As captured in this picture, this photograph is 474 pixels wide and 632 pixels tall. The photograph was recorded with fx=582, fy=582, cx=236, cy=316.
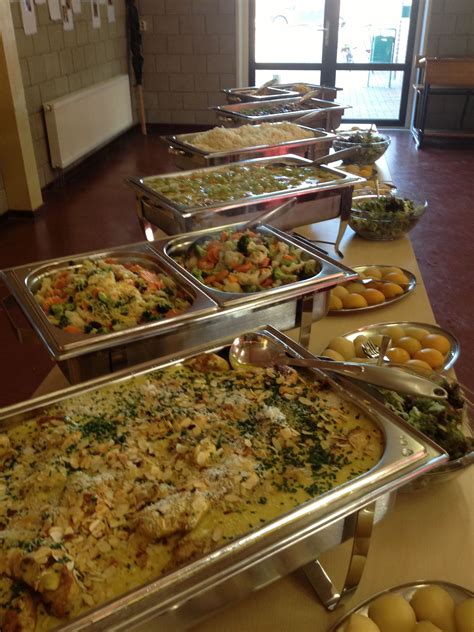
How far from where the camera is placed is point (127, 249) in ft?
4.20

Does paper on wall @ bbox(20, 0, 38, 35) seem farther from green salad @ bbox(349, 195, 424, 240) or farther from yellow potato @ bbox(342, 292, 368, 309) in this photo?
yellow potato @ bbox(342, 292, 368, 309)

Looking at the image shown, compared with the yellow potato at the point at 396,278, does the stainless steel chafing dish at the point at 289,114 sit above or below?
above

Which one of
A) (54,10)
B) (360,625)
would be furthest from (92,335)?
(54,10)

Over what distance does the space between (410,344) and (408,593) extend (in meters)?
0.55

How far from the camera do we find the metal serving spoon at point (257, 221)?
133 centimetres

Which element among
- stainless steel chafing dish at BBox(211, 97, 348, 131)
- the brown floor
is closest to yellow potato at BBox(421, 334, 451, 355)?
the brown floor

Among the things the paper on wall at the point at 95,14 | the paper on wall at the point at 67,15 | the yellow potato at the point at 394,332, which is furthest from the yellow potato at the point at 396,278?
the paper on wall at the point at 95,14

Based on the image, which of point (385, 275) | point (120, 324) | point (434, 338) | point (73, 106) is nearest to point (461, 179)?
point (73, 106)

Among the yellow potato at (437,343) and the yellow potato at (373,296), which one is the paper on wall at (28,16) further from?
the yellow potato at (437,343)

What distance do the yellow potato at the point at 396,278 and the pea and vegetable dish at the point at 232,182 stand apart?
0.39m

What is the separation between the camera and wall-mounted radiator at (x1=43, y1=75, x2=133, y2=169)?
4.05 m

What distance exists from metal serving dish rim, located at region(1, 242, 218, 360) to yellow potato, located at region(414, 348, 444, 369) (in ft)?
1.34

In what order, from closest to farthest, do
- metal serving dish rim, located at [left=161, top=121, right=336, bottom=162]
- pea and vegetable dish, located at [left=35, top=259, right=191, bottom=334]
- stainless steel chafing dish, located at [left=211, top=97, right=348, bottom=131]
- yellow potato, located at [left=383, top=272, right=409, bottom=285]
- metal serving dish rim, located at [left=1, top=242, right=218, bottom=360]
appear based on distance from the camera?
1. metal serving dish rim, located at [left=1, top=242, right=218, bottom=360]
2. pea and vegetable dish, located at [left=35, top=259, right=191, bottom=334]
3. yellow potato, located at [left=383, top=272, right=409, bottom=285]
4. metal serving dish rim, located at [left=161, top=121, right=336, bottom=162]
5. stainless steel chafing dish, located at [left=211, top=97, right=348, bottom=131]

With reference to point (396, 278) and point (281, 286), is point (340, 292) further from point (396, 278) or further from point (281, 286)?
point (281, 286)
